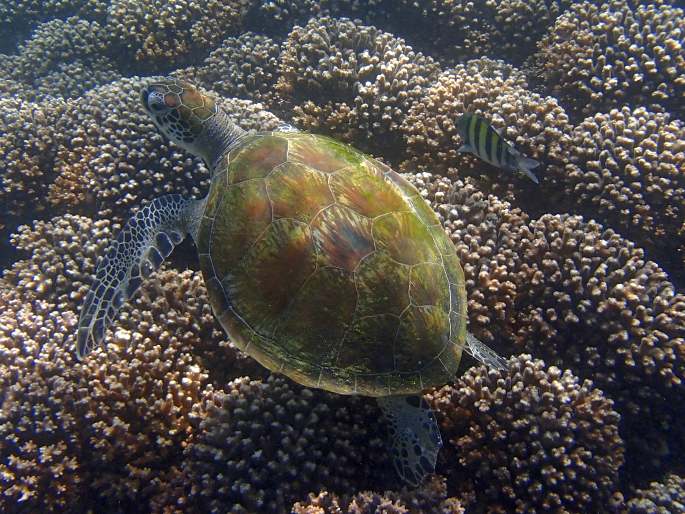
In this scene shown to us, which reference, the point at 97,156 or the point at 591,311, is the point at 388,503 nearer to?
the point at 591,311

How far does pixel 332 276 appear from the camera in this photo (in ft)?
6.65

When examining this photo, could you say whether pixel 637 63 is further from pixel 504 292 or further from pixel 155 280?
pixel 155 280

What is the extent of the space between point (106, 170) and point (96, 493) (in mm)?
2598

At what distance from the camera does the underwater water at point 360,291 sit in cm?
216

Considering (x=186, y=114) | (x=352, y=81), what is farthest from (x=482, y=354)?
(x=352, y=81)

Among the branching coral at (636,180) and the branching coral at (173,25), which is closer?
the branching coral at (636,180)

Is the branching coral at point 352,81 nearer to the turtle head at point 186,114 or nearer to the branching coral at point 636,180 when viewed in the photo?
the turtle head at point 186,114

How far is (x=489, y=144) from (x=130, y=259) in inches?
103

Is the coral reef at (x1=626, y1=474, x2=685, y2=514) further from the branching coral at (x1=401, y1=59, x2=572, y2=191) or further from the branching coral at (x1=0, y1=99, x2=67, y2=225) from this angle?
the branching coral at (x1=0, y1=99, x2=67, y2=225)

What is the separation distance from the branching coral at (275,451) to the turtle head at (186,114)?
1968 mm

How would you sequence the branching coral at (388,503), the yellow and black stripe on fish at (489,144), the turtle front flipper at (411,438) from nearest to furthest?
1. the branching coral at (388,503)
2. the turtle front flipper at (411,438)
3. the yellow and black stripe on fish at (489,144)

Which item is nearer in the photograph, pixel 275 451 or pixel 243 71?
pixel 275 451

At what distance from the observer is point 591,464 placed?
243cm

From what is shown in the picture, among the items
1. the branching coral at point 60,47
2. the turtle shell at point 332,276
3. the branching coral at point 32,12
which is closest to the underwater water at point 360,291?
the turtle shell at point 332,276
